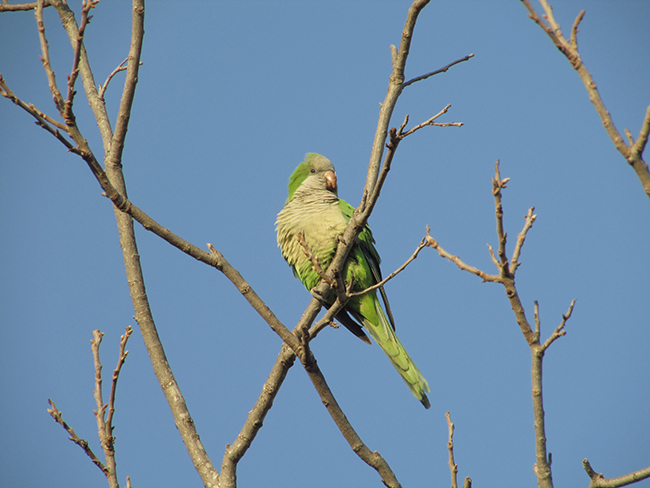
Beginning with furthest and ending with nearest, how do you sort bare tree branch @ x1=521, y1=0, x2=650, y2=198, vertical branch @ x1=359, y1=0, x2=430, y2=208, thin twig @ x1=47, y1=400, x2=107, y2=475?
vertical branch @ x1=359, y1=0, x2=430, y2=208 → thin twig @ x1=47, y1=400, x2=107, y2=475 → bare tree branch @ x1=521, y1=0, x2=650, y2=198

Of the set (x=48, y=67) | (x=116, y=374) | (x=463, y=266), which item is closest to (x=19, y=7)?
(x=48, y=67)

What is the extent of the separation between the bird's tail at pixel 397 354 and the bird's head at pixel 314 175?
5.12ft

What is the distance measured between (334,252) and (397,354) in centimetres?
111

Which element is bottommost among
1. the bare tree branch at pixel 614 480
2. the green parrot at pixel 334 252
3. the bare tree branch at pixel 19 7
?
the bare tree branch at pixel 614 480

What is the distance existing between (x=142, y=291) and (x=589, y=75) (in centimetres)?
320

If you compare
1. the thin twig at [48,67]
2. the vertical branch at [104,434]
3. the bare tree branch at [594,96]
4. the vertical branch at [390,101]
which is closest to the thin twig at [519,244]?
the bare tree branch at [594,96]

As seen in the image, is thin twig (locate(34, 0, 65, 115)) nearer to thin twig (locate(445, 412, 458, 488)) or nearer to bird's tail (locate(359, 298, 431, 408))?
thin twig (locate(445, 412, 458, 488))

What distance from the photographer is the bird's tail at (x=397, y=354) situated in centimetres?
441

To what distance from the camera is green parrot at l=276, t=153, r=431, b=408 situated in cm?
467

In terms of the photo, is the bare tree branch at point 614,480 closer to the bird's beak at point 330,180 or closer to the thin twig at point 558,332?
the thin twig at point 558,332

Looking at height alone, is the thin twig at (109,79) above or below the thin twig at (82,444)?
above

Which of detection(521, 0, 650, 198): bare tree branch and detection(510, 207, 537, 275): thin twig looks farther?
detection(510, 207, 537, 275): thin twig

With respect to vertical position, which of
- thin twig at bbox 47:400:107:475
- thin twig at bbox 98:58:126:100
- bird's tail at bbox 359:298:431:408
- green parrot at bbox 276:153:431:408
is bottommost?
thin twig at bbox 47:400:107:475

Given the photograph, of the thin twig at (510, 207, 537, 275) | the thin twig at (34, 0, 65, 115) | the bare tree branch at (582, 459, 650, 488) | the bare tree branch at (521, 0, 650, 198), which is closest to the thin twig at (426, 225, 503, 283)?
the thin twig at (510, 207, 537, 275)
